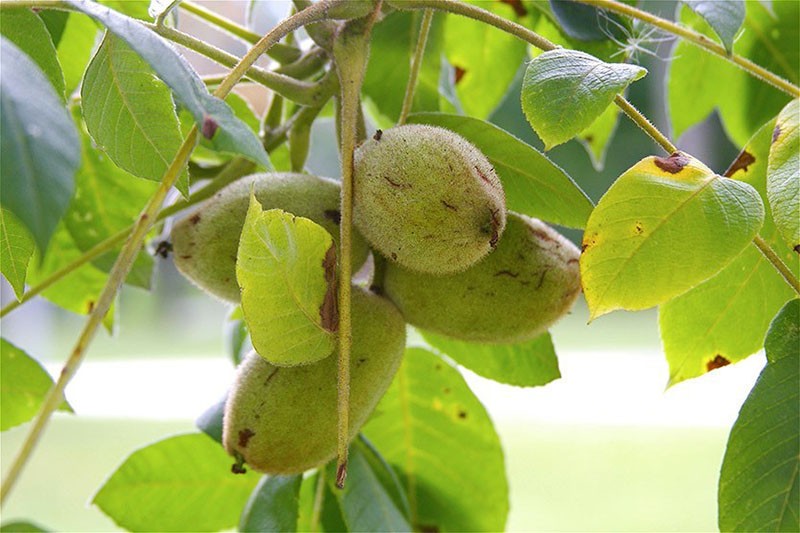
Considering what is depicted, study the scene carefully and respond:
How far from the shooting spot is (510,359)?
2.59 feet

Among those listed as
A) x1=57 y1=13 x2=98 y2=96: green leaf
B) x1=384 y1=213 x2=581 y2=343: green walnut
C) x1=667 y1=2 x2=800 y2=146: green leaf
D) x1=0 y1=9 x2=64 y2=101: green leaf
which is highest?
x1=57 y1=13 x2=98 y2=96: green leaf

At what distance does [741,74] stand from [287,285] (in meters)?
0.58

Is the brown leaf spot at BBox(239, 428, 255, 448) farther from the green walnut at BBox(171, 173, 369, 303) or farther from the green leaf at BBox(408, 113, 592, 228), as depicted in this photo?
the green leaf at BBox(408, 113, 592, 228)

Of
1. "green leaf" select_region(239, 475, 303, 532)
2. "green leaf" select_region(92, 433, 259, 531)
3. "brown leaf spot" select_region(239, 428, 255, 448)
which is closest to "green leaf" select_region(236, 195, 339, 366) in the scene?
"brown leaf spot" select_region(239, 428, 255, 448)

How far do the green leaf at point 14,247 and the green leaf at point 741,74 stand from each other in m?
0.56

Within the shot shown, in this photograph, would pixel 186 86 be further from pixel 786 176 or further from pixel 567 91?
pixel 786 176

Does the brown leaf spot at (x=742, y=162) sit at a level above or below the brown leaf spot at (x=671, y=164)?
above

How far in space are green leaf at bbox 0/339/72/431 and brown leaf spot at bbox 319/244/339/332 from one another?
11.7 inches

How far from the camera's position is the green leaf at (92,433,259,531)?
0.82 metres

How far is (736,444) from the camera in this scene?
1.88 ft

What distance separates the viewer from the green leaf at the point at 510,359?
30.2 inches

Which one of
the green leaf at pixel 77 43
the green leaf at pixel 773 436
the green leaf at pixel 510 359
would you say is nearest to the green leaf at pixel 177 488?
the green leaf at pixel 510 359

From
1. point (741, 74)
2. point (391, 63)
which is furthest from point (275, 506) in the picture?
point (741, 74)

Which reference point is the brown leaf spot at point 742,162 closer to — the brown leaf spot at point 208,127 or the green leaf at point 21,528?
the brown leaf spot at point 208,127
